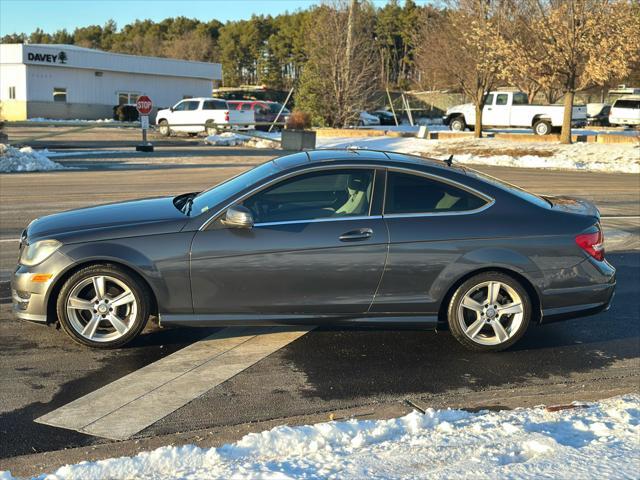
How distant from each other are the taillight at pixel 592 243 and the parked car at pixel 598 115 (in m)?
47.7

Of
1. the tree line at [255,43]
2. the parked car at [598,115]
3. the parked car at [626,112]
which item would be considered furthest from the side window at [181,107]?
the tree line at [255,43]

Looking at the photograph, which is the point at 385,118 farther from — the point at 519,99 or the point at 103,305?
the point at 103,305

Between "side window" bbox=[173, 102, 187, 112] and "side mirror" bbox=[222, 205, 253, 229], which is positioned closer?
"side mirror" bbox=[222, 205, 253, 229]

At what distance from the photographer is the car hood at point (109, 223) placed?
5781 mm

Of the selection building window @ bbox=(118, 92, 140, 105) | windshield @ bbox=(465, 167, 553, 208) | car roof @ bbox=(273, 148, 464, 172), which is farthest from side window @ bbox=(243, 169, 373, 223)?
building window @ bbox=(118, 92, 140, 105)

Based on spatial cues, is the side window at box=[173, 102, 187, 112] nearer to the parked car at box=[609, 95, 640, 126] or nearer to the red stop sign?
the red stop sign

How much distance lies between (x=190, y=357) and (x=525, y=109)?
34444mm

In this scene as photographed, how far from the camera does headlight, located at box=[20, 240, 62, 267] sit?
18.9 feet

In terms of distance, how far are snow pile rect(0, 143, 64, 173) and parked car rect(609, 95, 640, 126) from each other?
33.3m

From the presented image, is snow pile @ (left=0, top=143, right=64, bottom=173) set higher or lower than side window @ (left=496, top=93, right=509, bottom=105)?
lower

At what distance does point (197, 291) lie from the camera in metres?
5.77

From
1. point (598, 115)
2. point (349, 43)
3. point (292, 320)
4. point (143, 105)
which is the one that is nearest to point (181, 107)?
point (349, 43)

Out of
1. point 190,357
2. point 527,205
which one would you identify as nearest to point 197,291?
point 190,357

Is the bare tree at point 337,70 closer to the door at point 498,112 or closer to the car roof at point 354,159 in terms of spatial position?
the door at point 498,112
